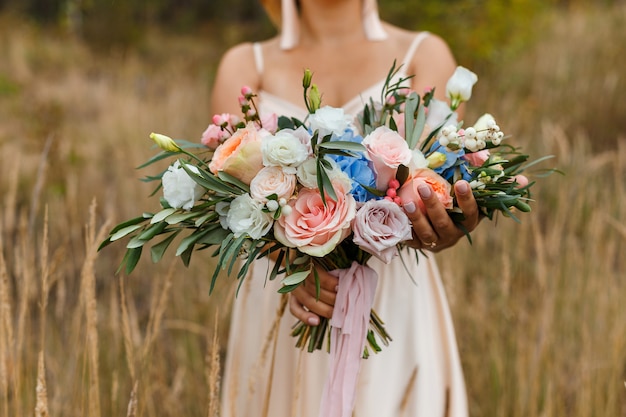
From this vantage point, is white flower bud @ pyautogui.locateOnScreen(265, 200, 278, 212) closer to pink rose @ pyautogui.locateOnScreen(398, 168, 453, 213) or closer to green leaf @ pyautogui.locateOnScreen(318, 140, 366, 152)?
green leaf @ pyautogui.locateOnScreen(318, 140, 366, 152)

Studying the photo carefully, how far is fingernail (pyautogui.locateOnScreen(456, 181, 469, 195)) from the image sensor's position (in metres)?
1.04

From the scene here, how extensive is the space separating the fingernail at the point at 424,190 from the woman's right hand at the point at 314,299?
281 mm

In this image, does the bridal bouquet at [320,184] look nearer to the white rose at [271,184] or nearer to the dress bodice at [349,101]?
the white rose at [271,184]

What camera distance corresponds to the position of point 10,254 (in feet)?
11.4

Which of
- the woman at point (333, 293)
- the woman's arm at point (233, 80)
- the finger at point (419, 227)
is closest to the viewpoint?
the finger at point (419, 227)

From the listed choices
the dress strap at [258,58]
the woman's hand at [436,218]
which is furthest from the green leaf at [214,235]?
the dress strap at [258,58]

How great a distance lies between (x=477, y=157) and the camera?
3.71 ft

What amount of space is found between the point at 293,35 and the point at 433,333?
38.4 inches

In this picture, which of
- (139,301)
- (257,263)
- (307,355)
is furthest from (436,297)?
(139,301)

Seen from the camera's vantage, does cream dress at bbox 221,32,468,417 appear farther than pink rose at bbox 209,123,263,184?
Yes

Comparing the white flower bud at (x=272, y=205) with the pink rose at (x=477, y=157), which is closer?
the white flower bud at (x=272, y=205)

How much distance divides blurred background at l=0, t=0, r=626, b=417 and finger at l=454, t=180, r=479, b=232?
0.48m

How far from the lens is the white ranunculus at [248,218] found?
38.9 inches

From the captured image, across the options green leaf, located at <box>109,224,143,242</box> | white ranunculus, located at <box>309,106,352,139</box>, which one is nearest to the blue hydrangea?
white ranunculus, located at <box>309,106,352,139</box>
